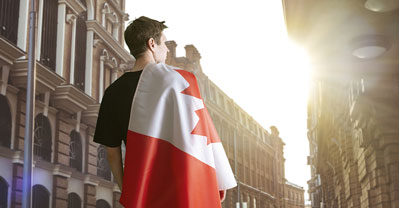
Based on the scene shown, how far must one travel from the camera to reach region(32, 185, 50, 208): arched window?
669 inches

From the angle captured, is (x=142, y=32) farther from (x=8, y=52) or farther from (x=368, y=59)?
(x=8, y=52)

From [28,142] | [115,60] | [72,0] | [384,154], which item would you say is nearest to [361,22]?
[384,154]

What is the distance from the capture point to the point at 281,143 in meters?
73.1

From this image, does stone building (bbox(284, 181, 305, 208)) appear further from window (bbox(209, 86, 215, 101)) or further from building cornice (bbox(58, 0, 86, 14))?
building cornice (bbox(58, 0, 86, 14))

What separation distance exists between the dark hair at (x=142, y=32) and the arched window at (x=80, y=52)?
19.8 metres

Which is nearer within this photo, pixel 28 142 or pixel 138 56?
pixel 138 56

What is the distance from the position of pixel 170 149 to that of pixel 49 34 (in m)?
18.1

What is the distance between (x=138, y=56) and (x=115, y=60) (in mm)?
23803

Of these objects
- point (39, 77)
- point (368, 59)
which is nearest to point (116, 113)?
point (368, 59)

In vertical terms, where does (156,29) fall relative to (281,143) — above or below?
→ below

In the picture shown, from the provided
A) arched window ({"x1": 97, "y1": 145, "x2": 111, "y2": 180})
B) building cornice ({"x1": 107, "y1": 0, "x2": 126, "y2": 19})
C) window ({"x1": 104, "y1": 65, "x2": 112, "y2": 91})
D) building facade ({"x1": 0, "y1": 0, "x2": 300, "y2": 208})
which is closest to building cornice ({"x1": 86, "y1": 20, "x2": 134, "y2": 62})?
building facade ({"x1": 0, "y1": 0, "x2": 300, "y2": 208})

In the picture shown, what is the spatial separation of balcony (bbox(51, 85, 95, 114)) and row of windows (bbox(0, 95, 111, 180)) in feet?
3.20

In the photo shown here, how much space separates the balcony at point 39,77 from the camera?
1599 centimetres

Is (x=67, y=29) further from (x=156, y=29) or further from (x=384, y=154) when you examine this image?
(x=156, y=29)
